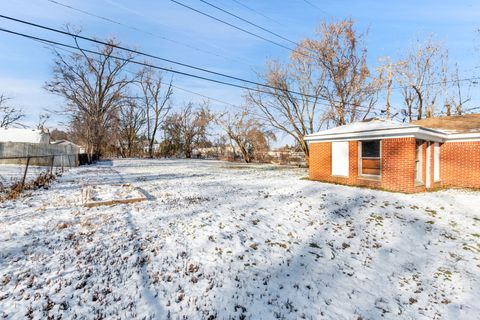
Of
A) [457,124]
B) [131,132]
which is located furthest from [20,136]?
[457,124]

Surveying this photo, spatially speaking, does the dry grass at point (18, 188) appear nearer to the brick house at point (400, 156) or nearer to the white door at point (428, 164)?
the brick house at point (400, 156)

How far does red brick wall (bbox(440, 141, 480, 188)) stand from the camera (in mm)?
10602

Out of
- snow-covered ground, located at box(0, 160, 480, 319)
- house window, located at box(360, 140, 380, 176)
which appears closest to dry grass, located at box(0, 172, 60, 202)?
snow-covered ground, located at box(0, 160, 480, 319)

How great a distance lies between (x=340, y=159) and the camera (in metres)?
11.6

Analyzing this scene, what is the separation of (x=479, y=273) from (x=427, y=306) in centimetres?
171

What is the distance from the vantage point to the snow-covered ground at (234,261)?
3119 millimetres

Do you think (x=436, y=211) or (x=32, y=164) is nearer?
(x=436, y=211)

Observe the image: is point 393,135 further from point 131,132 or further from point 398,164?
point 131,132

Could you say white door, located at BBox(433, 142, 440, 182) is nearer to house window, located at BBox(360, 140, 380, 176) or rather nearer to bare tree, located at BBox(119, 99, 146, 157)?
house window, located at BBox(360, 140, 380, 176)

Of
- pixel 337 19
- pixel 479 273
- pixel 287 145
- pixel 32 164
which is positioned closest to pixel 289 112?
pixel 337 19

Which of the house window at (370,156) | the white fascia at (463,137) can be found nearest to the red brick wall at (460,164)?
the white fascia at (463,137)

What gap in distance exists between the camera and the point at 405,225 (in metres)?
6.04

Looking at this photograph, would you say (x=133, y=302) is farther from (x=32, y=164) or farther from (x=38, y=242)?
(x=32, y=164)

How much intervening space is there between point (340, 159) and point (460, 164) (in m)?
5.35
